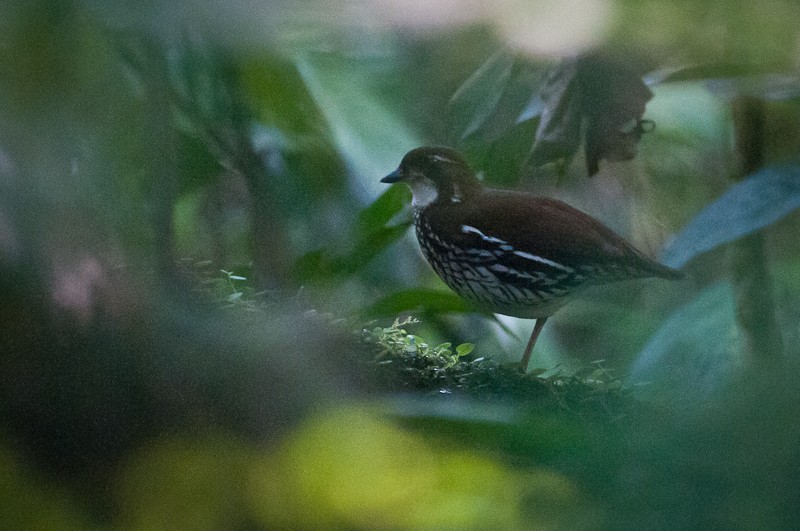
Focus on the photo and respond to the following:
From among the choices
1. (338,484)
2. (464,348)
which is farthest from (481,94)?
(338,484)

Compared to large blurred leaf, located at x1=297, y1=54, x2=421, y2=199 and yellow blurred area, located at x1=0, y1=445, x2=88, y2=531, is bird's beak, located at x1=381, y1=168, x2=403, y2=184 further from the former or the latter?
yellow blurred area, located at x1=0, y1=445, x2=88, y2=531

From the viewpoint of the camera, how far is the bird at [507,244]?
0.66 metres

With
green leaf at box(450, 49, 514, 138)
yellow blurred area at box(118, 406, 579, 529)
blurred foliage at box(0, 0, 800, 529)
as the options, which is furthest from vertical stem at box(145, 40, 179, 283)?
green leaf at box(450, 49, 514, 138)

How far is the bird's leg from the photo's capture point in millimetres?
651

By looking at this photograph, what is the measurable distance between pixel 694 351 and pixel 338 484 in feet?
0.85

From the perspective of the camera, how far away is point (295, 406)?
0.48 metres

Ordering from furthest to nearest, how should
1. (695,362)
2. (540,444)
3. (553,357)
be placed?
(553,357) → (695,362) → (540,444)

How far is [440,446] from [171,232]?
240mm

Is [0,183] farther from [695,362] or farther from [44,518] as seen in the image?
[695,362]

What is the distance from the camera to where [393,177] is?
0.71 m

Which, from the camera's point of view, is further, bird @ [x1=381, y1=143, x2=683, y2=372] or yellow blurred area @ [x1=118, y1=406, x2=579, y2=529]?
bird @ [x1=381, y1=143, x2=683, y2=372]

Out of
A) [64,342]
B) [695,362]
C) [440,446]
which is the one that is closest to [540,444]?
[440,446]

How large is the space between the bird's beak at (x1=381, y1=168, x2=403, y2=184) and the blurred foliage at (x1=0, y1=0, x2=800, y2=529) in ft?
0.15

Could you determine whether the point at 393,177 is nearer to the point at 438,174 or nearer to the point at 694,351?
the point at 438,174
